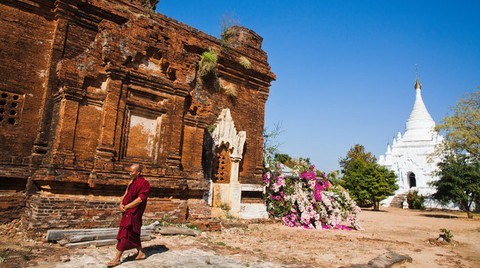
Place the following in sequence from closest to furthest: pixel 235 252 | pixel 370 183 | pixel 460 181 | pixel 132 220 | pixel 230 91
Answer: pixel 132 220, pixel 235 252, pixel 230 91, pixel 460 181, pixel 370 183

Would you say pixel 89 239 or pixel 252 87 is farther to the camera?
pixel 252 87

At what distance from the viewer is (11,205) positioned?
23.9 feet

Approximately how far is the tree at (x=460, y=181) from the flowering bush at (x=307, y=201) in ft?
46.4

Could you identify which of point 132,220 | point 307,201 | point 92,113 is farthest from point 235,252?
point 307,201

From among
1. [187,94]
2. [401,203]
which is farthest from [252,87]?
[401,203]

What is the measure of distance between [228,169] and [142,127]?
4232mm

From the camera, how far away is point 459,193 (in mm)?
23562

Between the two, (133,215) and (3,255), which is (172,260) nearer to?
(133,215)

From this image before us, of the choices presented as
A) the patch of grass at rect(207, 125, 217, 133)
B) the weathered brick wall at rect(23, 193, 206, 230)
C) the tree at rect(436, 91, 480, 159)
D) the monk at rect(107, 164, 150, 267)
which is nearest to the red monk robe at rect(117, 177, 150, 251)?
the monk at rect(107, 164, 150, 267)

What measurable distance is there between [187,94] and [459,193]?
877 inches

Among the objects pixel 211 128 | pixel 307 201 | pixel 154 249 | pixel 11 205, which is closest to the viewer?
pixel 154 249

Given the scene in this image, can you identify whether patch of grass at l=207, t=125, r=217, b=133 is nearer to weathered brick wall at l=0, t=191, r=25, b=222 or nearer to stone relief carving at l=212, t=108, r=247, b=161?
stone relief carving at l=212, t=108, r=247, b=161

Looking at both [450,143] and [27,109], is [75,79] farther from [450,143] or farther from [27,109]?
[450,143]

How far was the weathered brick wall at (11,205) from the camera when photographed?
718cm
